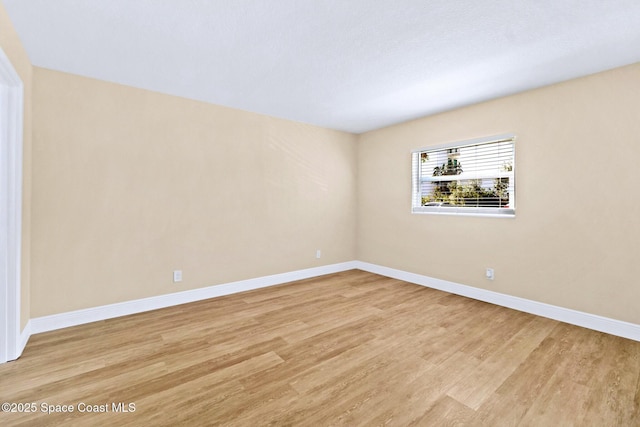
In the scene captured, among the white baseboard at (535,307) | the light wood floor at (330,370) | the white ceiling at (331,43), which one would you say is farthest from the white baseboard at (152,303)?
the white ceiling at (331,43)

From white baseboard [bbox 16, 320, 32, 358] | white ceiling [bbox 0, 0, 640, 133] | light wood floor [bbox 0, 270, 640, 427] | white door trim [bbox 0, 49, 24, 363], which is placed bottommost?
light wood floor [bbox 0, 270, 640, 427]

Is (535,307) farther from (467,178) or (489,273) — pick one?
(467,178)

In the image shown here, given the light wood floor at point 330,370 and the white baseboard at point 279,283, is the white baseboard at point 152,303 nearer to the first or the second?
the white baseboard at point 279,283

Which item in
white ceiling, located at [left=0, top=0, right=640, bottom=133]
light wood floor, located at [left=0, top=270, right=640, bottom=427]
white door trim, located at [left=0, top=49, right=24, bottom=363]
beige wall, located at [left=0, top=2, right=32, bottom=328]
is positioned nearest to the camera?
light wood floor, located at [left=0, top=270, right=640, bottom=427]

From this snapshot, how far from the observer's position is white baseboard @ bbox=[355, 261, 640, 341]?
8.30ft

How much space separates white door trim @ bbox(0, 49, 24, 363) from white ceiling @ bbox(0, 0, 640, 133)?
51 cm

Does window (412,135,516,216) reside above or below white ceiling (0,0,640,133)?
below

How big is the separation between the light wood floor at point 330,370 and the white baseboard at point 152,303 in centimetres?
13

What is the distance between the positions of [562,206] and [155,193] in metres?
4.36

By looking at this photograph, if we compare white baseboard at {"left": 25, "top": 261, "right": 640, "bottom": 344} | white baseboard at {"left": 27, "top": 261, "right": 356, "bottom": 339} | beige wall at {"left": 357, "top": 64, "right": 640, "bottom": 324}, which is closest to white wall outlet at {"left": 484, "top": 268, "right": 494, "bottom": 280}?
beige wall at {"left": 357, "top": 64, "right": 640, "bottom": 324}

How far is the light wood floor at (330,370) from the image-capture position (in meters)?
1.59

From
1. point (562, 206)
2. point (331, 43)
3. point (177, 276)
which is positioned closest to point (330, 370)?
point (177, 276)

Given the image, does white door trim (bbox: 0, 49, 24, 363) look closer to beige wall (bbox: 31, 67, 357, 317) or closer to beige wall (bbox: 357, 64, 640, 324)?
beige wall (bbox: 31, 67, 357, 317)

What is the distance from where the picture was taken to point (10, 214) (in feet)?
6.82
